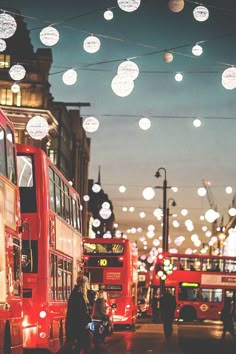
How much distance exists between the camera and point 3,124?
1494 centimetres

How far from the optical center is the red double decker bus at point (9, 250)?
14016 millimetres

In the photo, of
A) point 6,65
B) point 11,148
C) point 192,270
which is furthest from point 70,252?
point 6,65

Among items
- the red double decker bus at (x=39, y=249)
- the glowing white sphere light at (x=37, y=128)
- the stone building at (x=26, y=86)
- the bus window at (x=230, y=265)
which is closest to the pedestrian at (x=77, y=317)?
the red double decker bus at (x=39, y=249)

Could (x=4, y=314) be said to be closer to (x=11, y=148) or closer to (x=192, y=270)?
(x=11, y=148)

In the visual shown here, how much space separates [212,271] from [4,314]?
40.5 metres

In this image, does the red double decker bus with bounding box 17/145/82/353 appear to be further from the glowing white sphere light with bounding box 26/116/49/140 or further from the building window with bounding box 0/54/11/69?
the building window with bounding box 0/54/11/69

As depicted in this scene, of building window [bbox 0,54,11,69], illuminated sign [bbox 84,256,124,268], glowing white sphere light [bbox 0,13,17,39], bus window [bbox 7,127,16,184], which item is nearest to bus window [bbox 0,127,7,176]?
bus window [bbox 7,127,16,184]

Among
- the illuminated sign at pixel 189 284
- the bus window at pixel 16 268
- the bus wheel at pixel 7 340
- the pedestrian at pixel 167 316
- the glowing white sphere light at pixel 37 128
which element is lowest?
the pedestrian at pixel 167 316

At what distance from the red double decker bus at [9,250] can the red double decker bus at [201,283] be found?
37.3 m

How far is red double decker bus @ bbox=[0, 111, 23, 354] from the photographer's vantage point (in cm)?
1402

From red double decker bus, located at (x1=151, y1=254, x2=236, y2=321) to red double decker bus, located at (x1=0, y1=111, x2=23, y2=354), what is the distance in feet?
122

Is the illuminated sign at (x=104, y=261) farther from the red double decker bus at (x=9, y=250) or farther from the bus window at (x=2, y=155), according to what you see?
the bus window at (x=2, y=155)

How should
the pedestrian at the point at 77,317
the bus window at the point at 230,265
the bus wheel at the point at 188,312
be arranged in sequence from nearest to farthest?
1. the pedestrian at the point at 77,317
2. the bus window at the point at 230,265
3. the bus wheel at the point at 188,312

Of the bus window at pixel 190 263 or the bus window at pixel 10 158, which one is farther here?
the bus window at pixel 190 263
